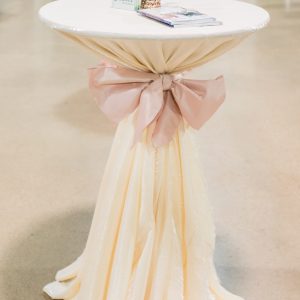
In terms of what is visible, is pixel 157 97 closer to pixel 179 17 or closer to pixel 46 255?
pixel 179 17

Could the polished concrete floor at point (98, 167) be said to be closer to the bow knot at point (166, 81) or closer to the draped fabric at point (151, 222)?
the draped fabric at point (151, 222)

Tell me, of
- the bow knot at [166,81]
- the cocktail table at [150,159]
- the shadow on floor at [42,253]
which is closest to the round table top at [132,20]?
the cocktail table at [150,159]

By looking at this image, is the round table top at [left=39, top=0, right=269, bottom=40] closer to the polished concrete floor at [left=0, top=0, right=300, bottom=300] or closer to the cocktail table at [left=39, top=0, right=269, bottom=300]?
the cocktail table at [left=39, top=0, right=269, bottom=300]

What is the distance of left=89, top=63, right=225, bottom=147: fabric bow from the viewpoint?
1.25 meters

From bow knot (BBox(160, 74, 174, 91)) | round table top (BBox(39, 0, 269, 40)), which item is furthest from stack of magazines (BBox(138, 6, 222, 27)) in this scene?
bow knot (BBox(160, 74, 174, 91))

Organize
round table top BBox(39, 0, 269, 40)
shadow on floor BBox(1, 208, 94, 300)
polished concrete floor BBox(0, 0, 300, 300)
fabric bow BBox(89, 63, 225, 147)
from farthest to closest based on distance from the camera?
polished concrete floor BBox(0, 0, 300, 300)
shadow on floor BBox(1, 208, 94, 300)
fabric bow BBox(89, 63, 225, 147)
round table top BBox(39, 0, 269, 40)

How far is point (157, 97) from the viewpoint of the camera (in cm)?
124

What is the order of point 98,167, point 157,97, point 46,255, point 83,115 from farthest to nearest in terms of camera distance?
1. point 83,115
2. point 98,167
3. point 46,255
4. point 157,97

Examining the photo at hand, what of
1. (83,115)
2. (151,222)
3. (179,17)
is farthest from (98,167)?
(179,17)

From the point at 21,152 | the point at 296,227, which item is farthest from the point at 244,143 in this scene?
the point at 21,152

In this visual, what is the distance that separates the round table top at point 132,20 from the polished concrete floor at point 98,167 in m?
0.85

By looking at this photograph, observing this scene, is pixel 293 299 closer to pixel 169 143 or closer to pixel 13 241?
pixel 169 143

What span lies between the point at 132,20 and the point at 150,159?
0.34 m

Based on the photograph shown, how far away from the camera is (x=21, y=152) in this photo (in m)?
2.49
